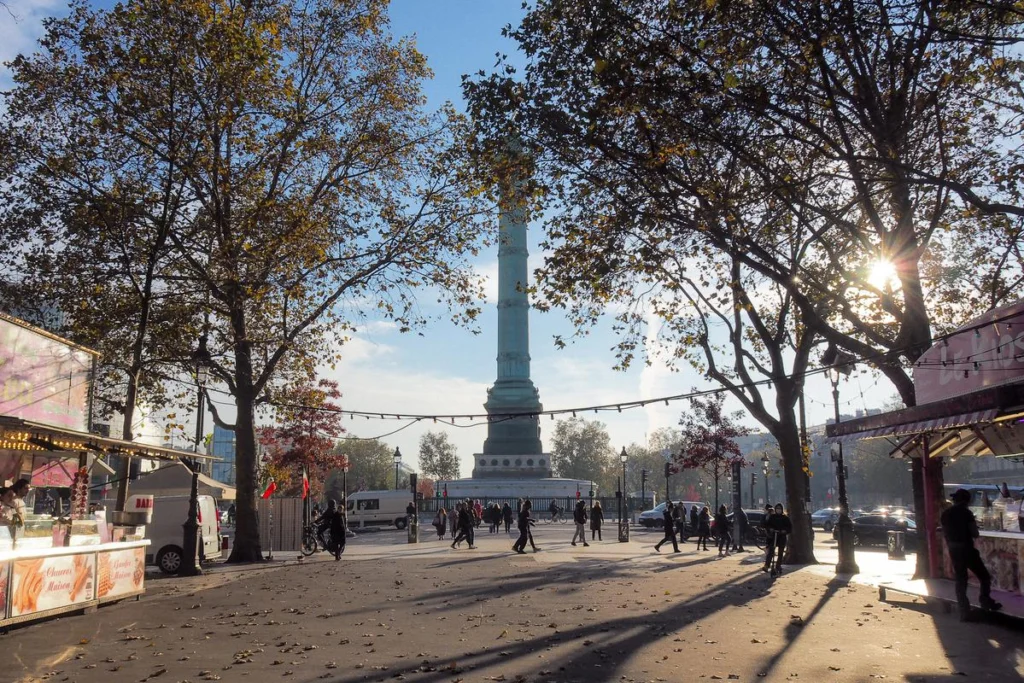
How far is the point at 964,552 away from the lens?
11844mm

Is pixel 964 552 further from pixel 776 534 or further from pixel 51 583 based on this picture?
pixel 51 583

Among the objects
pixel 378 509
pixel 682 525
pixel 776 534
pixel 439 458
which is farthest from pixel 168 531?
pixel 439 458

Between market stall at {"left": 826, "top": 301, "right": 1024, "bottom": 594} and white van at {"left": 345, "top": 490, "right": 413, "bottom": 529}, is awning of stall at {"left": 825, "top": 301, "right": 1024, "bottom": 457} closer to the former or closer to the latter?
market stall at {"left": 826, "top": 301, "right": 1024, "bottom": 594}

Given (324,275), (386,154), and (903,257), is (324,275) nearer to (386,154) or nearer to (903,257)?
(386,154)

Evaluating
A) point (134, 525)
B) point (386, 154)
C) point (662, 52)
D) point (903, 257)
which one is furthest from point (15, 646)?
point (386, 154)

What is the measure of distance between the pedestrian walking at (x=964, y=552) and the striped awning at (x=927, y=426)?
1.01 meters

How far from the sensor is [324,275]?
24.6 meters

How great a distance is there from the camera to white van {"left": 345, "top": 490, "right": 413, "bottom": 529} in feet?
191

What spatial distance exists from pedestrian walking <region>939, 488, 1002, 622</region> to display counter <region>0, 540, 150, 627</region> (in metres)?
12.3

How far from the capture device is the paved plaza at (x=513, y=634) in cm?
841

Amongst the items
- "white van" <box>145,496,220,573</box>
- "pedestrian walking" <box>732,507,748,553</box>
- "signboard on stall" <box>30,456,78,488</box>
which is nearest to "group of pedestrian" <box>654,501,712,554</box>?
"pedestrian walking" <box>732,507,748,553</box>

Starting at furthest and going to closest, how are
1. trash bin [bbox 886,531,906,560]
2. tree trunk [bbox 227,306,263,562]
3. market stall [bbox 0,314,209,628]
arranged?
trash bin [bbox 886,531,906,560], tree trunk [bbox 227,306,263,562], market stall [bbox 0,314,209,628]

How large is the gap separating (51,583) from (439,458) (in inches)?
4134

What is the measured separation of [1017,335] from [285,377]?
21.2 m
